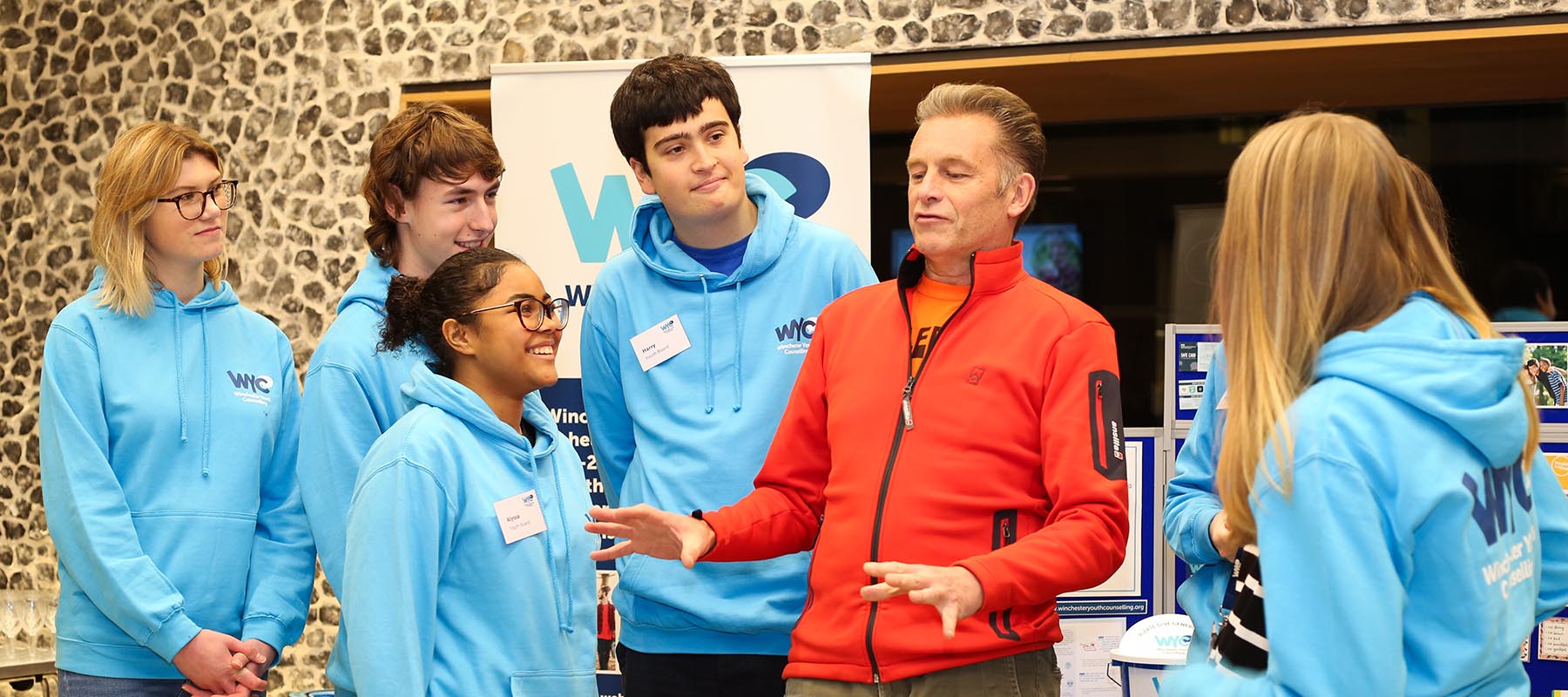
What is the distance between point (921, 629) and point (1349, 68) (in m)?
3.84

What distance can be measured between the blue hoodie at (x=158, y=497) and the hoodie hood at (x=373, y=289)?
35cm

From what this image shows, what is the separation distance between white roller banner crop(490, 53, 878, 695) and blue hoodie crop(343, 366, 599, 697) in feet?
7.37

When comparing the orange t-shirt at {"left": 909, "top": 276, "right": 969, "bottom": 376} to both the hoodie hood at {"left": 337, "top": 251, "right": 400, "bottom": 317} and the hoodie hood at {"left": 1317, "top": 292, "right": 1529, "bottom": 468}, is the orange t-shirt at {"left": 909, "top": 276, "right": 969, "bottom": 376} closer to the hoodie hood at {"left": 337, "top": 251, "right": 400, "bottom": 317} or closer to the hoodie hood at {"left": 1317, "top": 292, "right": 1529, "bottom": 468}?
the hoodie hood at {"left": 1317, "top": 292, "right": 1529, "bottom": 468}

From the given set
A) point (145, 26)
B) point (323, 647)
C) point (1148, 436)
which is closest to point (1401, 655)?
point (1148, 436)

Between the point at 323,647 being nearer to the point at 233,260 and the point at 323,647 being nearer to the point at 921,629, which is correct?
the point at 233,260

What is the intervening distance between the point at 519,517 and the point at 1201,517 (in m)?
1.14

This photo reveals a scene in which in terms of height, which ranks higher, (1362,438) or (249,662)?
(1362,438)

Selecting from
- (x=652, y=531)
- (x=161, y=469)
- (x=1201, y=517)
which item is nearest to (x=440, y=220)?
(x=161, y=469)

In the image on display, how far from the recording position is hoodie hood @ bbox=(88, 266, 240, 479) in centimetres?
282

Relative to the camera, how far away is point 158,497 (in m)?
2.78

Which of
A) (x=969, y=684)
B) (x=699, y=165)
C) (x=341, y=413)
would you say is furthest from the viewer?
(x=699, y=165)

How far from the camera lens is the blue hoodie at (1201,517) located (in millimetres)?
1794

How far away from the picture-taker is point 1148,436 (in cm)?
393

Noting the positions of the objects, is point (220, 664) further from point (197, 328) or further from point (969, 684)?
point (969, 684)
